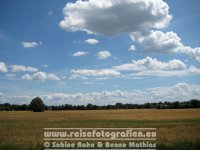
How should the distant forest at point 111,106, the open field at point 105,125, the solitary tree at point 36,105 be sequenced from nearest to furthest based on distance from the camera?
1. the open field at point 105,125
2. the solitary tree at point 36,105
3. the distant forest at point 111,106

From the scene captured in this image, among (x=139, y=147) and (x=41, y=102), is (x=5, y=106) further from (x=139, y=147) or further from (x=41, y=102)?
(x=139, y=147)

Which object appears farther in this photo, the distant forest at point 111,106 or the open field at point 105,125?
the distant forest at point 111,106

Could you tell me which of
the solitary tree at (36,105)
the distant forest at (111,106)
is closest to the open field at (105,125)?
the solitary tree at (36,105)

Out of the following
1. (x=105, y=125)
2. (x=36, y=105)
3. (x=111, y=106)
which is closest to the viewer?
(x=105, y=125)

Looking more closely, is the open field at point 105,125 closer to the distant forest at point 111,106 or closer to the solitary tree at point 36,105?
the solitary tree at point 36,105

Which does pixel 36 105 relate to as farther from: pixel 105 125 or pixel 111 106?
pixel 105 125

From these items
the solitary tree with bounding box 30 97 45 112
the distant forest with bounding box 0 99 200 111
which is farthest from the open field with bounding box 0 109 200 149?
the distant forest with bounding box 0 99 200 111

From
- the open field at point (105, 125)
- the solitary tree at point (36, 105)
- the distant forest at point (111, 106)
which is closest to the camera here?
the open field at point (105, 125)

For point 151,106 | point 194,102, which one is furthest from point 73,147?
point 151,106

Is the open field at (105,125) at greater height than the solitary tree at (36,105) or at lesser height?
lesser

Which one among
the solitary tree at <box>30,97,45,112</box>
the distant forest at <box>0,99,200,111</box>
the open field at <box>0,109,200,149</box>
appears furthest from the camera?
the distant forest at <box>0,99,200,111</box>

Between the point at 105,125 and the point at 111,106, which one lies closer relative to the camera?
the point at 105,125

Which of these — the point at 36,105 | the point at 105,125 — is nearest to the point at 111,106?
the point at 36,105

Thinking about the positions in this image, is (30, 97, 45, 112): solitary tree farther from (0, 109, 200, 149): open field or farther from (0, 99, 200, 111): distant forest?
(0, 109, 200, 149): open field
